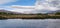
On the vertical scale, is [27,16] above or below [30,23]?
above

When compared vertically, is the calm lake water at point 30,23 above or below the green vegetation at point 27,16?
below

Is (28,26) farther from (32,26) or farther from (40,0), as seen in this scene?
(40,0)

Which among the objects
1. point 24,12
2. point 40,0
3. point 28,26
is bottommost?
point 28,26

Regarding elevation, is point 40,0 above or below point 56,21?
above

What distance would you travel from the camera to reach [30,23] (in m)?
2.88

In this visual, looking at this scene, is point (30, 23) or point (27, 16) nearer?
point (27, 16)

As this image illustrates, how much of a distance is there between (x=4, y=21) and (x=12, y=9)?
1.14 feet

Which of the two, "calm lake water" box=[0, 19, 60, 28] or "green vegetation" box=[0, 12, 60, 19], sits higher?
"green vegetation" box=[0, 12, 60, 19]

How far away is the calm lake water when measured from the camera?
107 inches

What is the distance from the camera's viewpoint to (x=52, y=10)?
2.75m

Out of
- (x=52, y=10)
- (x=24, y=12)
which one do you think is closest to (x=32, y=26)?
(x=24, y=12)

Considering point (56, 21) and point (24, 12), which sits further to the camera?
point (56, 21)

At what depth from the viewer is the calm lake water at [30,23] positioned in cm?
272

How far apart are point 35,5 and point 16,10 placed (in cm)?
38
